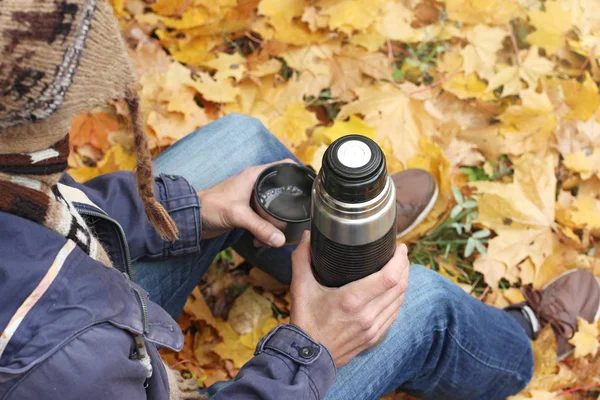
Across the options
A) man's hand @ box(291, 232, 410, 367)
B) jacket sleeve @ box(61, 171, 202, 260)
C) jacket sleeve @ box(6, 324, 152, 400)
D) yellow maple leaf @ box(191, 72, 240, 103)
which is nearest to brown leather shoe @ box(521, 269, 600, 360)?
man's hand @ box(291, 232, 410, 367)

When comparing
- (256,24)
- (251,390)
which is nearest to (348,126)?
(256,24)

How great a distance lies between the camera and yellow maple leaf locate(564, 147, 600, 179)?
5.48 feet

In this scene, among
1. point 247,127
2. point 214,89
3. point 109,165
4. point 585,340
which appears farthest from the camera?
point 214,89

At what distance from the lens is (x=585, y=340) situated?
145 cm

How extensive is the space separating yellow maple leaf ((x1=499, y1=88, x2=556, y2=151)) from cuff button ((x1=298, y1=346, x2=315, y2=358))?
43.6 inches

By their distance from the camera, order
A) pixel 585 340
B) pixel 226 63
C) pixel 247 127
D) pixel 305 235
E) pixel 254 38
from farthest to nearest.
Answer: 1. pixel 254 38
2. pixel 226 63
3. pixel 585 340
4. pixel 247 127
5. pixel 305 235

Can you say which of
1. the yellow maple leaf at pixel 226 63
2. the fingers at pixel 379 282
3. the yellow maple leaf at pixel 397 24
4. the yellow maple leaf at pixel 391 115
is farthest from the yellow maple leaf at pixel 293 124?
the fingers at pixel 379 282

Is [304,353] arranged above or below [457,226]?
above

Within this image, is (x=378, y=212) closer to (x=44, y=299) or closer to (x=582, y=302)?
(x=44, y=299)

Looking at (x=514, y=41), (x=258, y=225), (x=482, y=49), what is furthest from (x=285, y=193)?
(x=514, y=41)

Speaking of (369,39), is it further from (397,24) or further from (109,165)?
(109,165)

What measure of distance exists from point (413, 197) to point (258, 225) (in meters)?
0.63

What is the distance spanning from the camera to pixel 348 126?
1.70 meters

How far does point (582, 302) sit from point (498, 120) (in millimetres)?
619
